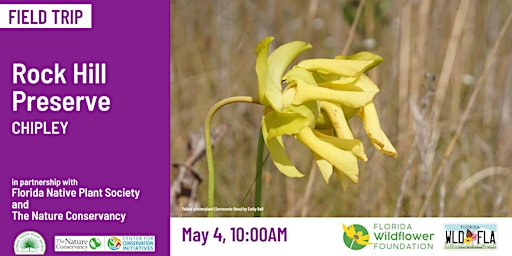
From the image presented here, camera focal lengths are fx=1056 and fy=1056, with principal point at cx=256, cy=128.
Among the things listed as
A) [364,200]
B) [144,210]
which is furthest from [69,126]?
[364,200]

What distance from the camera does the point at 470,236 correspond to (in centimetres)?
152

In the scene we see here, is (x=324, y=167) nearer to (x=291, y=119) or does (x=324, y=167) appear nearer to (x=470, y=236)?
(x=291, y=119)

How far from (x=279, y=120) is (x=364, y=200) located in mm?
614

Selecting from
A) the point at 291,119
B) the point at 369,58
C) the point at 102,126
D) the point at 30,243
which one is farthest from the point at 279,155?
the point at 30,243

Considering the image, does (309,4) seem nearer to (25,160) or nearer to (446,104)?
(446,104)

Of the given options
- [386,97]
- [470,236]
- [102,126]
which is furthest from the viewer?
[386,97]

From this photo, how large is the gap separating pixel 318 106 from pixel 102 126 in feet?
1.15

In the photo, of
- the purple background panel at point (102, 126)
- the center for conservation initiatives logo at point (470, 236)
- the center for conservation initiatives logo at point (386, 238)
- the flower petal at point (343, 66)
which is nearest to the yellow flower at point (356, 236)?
the center for conservation initiatives logo at point (386, 238)

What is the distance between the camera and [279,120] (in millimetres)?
1188

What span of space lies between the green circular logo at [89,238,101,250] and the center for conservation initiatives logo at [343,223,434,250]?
13.6 inches

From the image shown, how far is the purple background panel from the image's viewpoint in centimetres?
141

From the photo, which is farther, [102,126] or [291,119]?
[102,126]

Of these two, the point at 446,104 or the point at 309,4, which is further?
the point at 309,4

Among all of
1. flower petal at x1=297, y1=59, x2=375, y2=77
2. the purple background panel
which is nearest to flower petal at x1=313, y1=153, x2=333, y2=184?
flower petal at x1=297, y1=59, x2=375, y2=77
